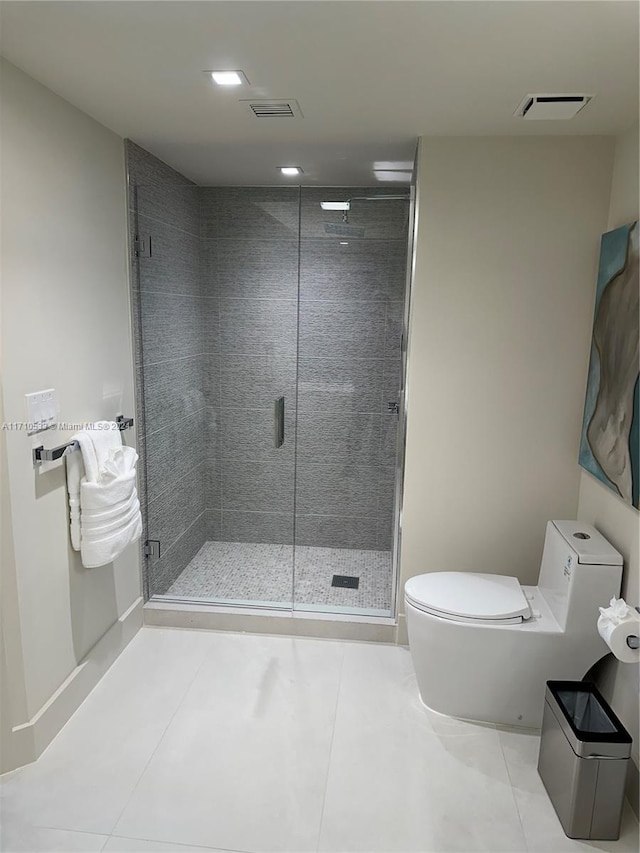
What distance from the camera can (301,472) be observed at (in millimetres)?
3457

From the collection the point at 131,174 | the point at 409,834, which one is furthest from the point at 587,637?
the point at 131,174

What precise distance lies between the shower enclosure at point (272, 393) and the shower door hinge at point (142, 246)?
19 mm

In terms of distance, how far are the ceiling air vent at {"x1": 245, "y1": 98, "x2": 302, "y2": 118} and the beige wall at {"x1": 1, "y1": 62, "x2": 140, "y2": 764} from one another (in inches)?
26.9

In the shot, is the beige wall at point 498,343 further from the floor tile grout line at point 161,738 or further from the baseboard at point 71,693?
the baseboard at point 71,693

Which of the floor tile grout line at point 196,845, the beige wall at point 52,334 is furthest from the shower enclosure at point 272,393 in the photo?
the floor tile grout line at point 196,845

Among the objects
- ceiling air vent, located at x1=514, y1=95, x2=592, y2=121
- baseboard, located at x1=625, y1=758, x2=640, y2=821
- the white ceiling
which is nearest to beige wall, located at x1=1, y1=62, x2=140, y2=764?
the white ceiling

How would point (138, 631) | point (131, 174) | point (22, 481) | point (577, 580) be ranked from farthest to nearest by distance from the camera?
point (138, 631) < point (131, 174) < point (577, 580) < point (22, 481)

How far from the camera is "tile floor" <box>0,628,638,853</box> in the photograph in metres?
1.92

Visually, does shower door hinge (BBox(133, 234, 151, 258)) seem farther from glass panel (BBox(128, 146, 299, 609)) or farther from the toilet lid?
the toilet lid

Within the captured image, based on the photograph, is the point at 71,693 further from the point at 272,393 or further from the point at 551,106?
the point at 551,106

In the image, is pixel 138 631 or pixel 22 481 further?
pixel 138 631

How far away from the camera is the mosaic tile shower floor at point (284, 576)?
3227 mm

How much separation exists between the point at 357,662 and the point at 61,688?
4.20 feet

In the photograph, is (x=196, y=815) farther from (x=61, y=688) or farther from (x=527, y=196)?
(x=527, y=196)
